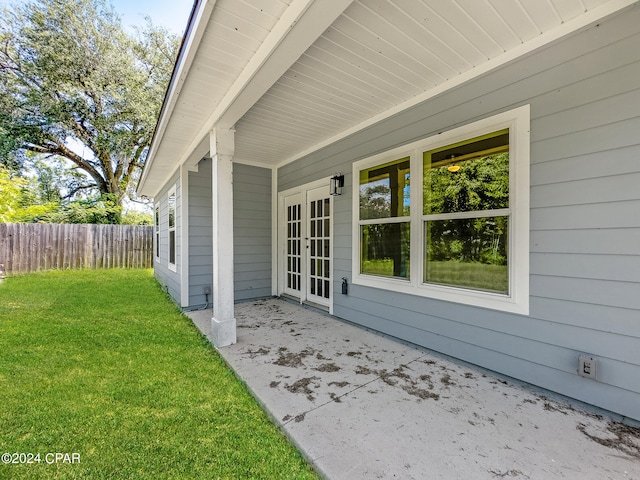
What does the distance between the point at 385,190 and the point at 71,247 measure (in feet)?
34.6

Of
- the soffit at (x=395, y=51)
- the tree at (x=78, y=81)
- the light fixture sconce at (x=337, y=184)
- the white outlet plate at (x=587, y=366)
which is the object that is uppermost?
the tree at (x=78, y=81)

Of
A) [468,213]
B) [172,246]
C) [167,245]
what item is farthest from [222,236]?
[167,245]

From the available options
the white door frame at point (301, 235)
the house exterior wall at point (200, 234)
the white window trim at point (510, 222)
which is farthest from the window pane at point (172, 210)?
the white window trim at point (510, 222)

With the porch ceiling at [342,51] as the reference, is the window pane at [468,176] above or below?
below

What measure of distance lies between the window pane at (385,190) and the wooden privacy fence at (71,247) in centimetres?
959

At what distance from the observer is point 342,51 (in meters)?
2.33

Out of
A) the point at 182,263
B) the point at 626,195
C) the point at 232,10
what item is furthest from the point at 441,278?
the point at 182,263

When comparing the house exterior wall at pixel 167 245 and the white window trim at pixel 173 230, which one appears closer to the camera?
the house exterior wall at pixel 167 245

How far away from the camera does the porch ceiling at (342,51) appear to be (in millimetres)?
1844

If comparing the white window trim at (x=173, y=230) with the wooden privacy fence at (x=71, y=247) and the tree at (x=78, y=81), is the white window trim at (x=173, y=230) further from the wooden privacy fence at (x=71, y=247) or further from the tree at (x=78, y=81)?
the tree at (x=78, y=81)

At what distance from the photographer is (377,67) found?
2543mm

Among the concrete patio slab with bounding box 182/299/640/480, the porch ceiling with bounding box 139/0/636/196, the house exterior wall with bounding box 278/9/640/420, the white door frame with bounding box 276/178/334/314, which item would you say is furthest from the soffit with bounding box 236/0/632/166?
the concrete patio slab with bounding box 182/299/640/480

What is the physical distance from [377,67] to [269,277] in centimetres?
405

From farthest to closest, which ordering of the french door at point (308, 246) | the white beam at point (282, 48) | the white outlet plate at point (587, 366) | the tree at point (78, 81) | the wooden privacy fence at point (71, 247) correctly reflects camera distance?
the tree at point (78, 81) < the wooden privacy fence at point (71, 247) < the french door at point (308, 246) < the white outlet plate at point (587, 366) < the white beam at point (282, 48)
